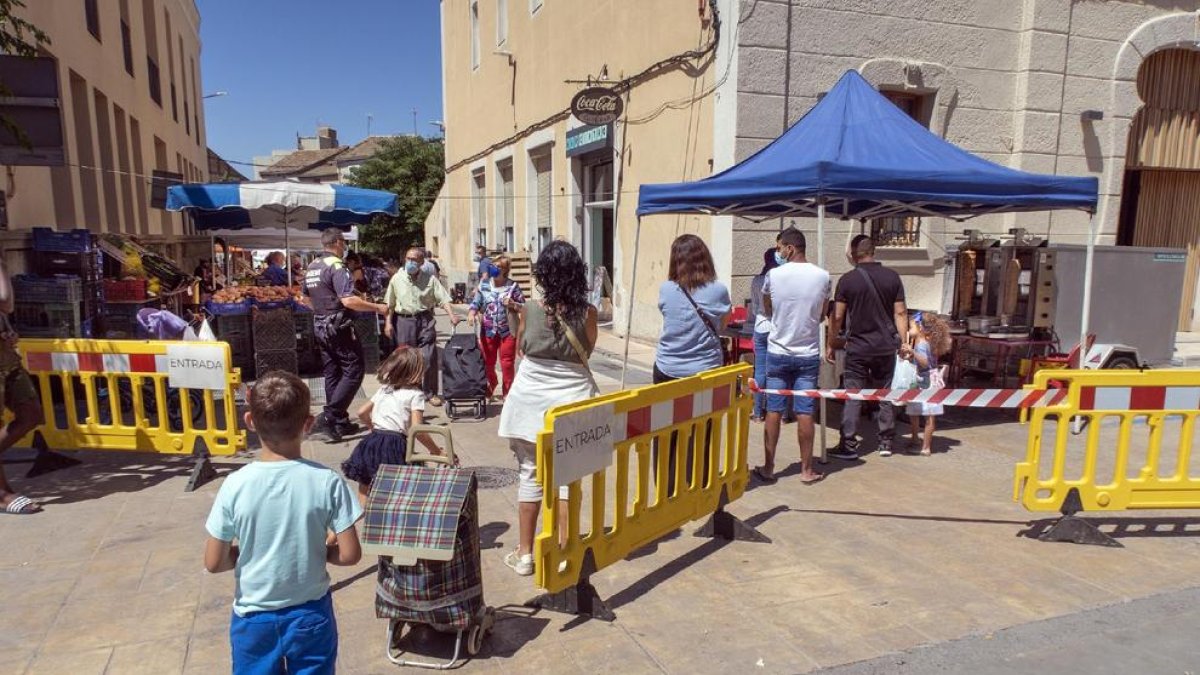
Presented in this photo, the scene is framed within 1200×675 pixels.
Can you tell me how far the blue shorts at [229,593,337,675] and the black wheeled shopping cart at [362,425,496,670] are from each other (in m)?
0.82

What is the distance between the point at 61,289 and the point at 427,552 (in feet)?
21.5

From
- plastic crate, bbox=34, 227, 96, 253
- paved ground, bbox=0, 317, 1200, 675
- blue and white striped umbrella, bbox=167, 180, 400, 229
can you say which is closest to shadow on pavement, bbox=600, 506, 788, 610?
paved ground, bbox=0, 317, 1200, 675

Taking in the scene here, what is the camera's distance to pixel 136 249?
10906 millimetres

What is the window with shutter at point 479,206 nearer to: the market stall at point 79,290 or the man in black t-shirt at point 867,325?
the market stall at point 79,290

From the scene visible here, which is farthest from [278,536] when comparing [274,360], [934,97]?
[934,97]

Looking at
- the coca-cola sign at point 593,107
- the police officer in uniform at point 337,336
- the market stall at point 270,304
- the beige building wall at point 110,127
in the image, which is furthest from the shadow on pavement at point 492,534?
the coca-cola sign at point 593,107

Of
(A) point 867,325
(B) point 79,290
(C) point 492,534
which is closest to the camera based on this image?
(C) point 492,534

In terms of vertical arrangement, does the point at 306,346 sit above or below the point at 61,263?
below

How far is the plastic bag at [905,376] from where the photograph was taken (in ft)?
21.6

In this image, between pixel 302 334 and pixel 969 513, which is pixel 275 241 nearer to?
pixel 302 334

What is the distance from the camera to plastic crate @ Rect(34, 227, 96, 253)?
26.5ft

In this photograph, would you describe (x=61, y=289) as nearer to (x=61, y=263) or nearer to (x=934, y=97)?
(x=61, y=263)

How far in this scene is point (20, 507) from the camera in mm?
5000

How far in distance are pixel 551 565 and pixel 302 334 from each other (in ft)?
25.4
